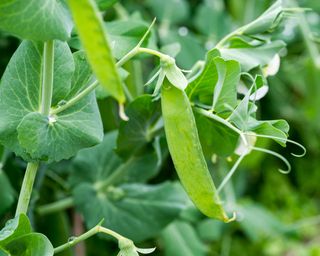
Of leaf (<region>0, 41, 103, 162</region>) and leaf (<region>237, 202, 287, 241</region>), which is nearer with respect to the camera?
leaf (<region>0, 41, 103, 162</region>)

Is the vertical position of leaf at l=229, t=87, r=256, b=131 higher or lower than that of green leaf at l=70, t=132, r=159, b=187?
higher

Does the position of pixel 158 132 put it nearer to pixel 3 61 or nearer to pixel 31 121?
pixel 31 121

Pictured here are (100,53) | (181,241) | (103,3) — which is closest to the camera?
(100,53)

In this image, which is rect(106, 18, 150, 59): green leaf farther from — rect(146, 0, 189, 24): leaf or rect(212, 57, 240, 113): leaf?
rect(146, 0, 189, 24): leaf

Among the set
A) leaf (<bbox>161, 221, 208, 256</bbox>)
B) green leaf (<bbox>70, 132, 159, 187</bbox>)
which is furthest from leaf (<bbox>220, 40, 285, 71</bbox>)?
leaf (<bbox>161, 221, 208, 256</bbox>)

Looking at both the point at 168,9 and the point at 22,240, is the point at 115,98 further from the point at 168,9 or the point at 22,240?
the point at 168,9

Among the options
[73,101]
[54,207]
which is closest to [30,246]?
[73,101]
